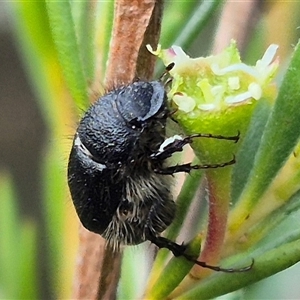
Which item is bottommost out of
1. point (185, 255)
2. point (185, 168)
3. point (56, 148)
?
point (185, 255)

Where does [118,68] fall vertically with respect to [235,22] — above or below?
below

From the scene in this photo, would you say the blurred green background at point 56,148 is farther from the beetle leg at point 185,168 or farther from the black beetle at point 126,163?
the beetle leg at point 185,168

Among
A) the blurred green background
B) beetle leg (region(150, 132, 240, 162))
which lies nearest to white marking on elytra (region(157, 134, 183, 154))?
beetle leg (region(150, 132, 240, 162))

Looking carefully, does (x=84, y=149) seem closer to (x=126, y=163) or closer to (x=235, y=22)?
(x=126, y=163)

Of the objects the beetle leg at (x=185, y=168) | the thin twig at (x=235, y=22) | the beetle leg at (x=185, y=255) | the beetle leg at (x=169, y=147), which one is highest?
the thin twig at (x=235, y=22)

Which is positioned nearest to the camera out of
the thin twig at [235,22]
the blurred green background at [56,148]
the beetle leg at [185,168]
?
the beetle leg at [185,168]

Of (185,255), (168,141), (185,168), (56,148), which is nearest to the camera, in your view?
(185,255)

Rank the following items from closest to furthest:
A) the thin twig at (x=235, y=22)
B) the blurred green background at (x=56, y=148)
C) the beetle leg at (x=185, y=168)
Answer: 1. the beetle leg at (x=185, y=168)
2. the blurred green background at (x=56, y=148)
3. the thin twig at (x=235, y=22)

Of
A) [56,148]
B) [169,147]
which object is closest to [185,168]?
[169,147]

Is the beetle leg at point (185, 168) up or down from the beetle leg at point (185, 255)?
up

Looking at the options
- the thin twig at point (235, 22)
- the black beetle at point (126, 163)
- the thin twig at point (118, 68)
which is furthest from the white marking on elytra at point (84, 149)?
the thin twig at point (235, 22)
